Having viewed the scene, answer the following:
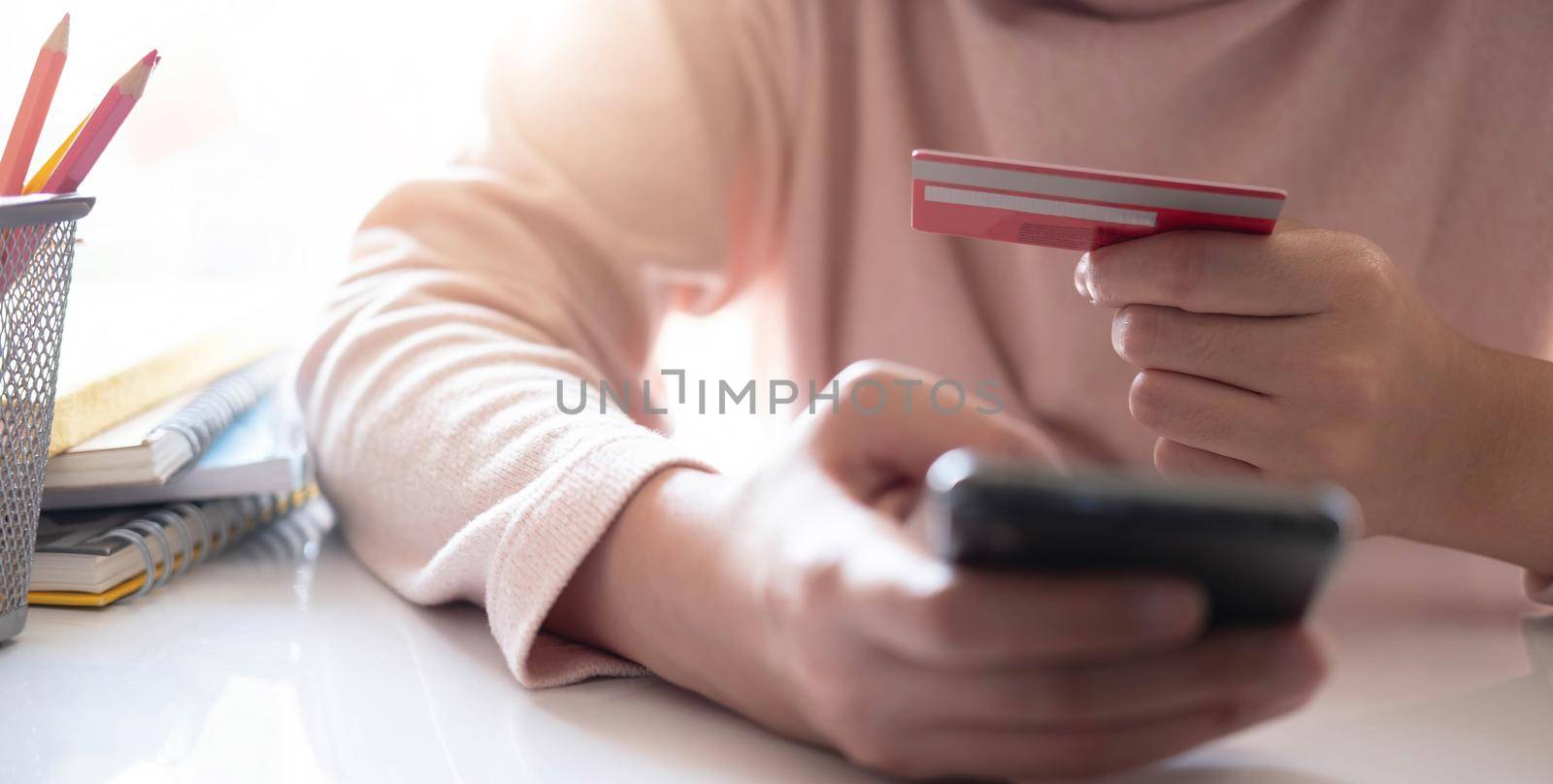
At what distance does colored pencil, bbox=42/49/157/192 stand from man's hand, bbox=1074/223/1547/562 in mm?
427

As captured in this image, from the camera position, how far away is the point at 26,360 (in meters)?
0.47

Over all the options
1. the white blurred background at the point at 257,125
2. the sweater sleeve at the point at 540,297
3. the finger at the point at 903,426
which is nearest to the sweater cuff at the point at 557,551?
the sweater sleeve at the point at 540,297

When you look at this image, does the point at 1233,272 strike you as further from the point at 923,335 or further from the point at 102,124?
the point at 102,124

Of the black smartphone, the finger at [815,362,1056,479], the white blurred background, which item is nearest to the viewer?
the black smartphone

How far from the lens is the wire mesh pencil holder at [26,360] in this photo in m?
0.45

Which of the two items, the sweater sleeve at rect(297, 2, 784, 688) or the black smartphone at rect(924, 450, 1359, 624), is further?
the sweater sleeve at rect(297, 2, 784, 688)

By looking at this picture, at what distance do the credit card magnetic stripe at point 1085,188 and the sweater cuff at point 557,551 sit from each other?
0.15 metres

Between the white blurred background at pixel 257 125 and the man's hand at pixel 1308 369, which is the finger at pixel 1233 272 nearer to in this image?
the man's hand at pixel 1308 369

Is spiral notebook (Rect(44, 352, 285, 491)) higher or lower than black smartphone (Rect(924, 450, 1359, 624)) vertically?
lower

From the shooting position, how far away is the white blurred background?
0.89 meters

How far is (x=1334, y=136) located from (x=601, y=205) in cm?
44

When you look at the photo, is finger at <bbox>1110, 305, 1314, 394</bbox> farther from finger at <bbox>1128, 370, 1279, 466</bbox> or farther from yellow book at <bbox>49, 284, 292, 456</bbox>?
yellow book at <bbox>49, 284, 292, 456</bbox>

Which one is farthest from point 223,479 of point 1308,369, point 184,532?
point 1308,369

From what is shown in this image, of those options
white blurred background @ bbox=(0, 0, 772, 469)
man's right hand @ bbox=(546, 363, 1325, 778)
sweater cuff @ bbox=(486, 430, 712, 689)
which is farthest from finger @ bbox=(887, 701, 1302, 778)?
white blurred background @ bbox=(0, 0, 772, 469)
